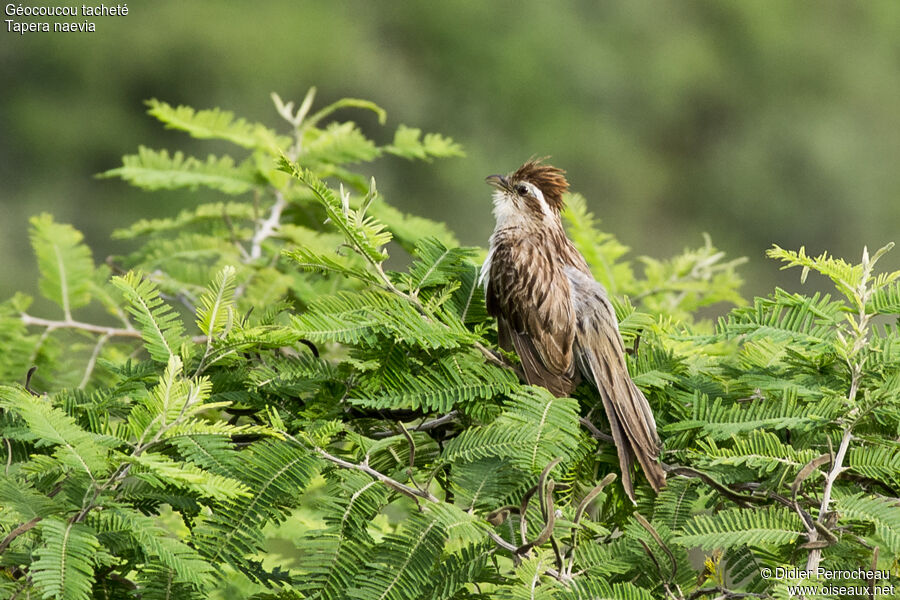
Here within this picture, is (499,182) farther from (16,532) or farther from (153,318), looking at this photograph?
(16,532)

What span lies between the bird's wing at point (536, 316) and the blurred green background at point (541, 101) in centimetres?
1052

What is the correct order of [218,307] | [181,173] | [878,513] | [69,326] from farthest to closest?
[181,173], [69,326], [218,307], [878,513]

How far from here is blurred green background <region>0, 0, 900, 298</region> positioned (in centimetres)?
1359

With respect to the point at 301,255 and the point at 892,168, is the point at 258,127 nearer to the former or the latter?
the point at 301,255

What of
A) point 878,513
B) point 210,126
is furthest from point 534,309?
point 210,126

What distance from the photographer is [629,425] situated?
4.46 ft

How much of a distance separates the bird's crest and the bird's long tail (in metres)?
1.11

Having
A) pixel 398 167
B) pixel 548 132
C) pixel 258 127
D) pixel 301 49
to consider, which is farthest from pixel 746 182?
pixel 258 127

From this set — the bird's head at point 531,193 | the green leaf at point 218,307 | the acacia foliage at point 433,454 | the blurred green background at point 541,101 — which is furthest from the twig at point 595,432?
the blurred green background at point 541,101

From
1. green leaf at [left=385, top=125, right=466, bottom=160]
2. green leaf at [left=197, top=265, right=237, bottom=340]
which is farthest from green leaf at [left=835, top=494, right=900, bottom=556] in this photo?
green leaf at [left=385, top=125, right=466, bottom=160]

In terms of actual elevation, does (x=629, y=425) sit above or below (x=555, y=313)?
below

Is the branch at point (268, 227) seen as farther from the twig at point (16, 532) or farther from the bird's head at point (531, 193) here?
the twig at point (16, 532)

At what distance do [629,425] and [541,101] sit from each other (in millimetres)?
14883

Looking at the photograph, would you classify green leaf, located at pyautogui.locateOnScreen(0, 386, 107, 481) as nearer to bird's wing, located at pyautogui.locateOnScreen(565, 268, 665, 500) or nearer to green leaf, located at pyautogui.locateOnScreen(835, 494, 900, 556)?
bird's wing, located at pyautogui.locateOnScreen(565, 268, 665, 500)
